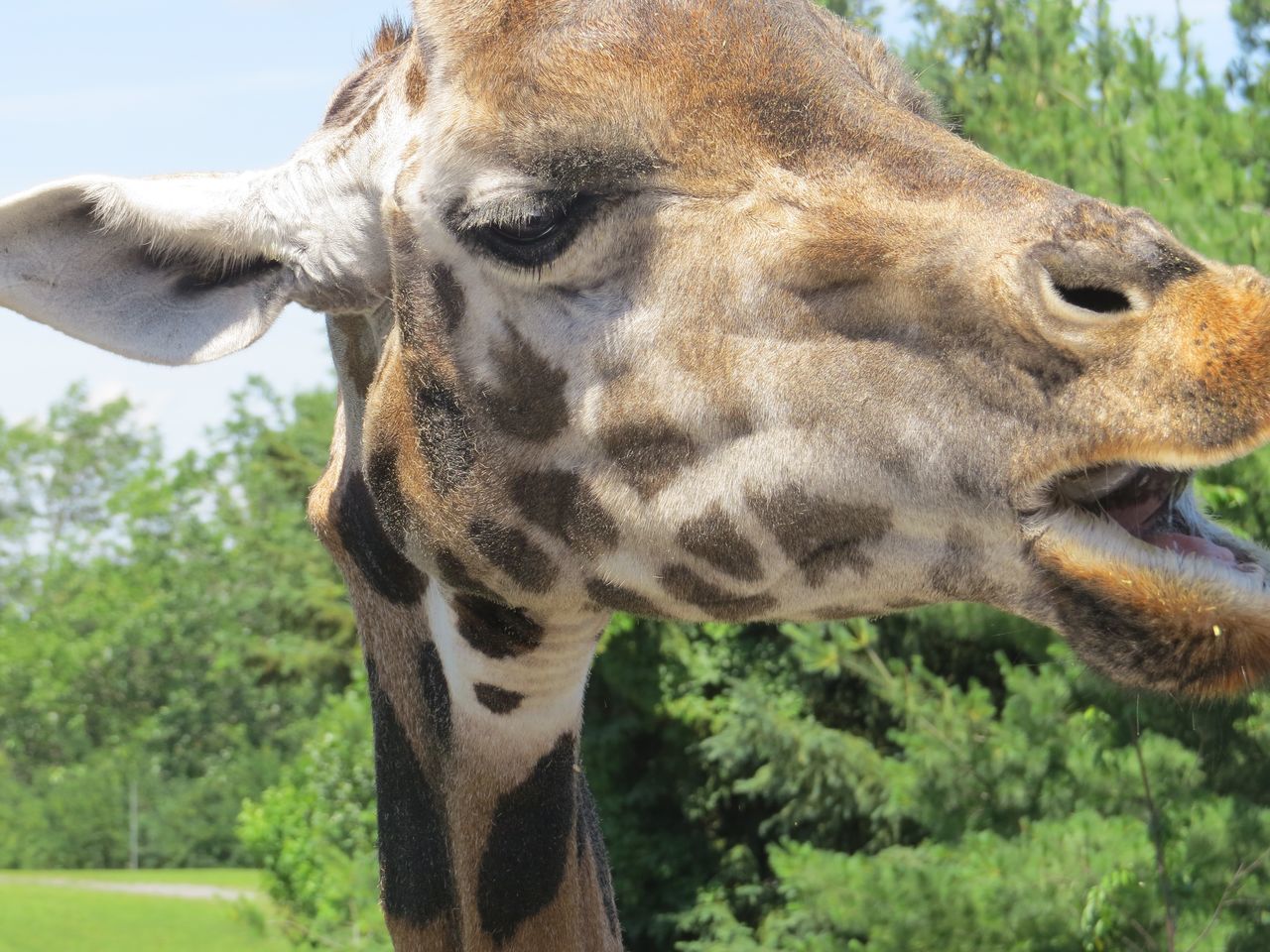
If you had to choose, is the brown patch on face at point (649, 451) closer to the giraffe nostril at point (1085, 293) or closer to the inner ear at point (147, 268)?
the giraffe nostril at point (1085, 293)

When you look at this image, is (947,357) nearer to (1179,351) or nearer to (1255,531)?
(1179,351)

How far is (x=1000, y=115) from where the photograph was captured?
11.2m

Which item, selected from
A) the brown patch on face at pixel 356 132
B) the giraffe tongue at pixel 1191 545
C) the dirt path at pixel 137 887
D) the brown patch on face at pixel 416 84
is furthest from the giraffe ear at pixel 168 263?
the dirt path at pixel 137 887

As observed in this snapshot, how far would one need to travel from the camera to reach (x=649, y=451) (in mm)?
2426

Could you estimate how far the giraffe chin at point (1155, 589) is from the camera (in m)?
1.89

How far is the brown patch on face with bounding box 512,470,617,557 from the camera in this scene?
2510 mm

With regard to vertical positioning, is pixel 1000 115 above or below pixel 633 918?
above

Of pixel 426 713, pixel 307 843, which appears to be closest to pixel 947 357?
pixel 426 713

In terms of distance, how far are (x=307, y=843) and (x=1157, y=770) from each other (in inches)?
557

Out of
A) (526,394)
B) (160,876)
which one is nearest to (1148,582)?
(526,394)

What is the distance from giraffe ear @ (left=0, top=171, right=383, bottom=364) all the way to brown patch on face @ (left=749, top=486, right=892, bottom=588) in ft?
3.38

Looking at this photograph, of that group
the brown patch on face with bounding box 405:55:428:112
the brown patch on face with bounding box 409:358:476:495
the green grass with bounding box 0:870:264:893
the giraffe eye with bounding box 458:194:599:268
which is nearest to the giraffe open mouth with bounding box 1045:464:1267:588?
the giraffe eye with bounding box 458:194:599:268

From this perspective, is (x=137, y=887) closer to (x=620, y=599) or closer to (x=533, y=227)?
(x=620, y=599)

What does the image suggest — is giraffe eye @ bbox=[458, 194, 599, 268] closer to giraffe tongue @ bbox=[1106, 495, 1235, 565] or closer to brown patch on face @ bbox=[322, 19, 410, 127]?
brown patch on face @ bbox=[322, 19, 410, 127]
